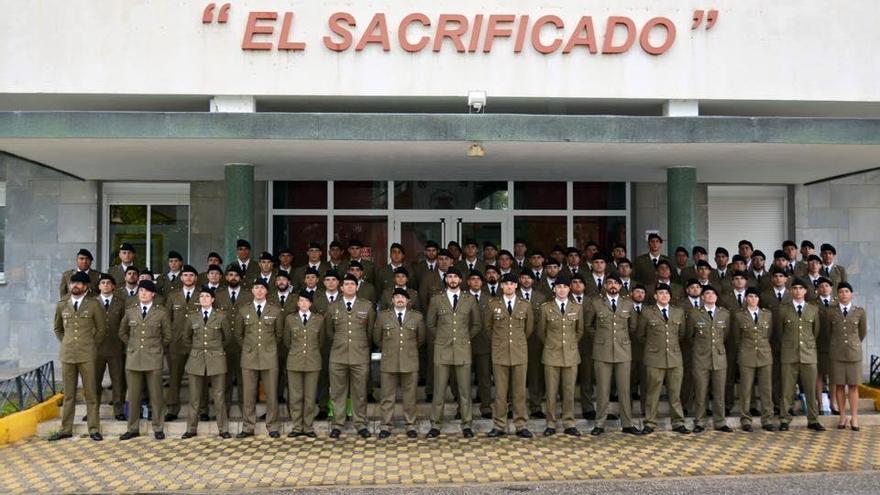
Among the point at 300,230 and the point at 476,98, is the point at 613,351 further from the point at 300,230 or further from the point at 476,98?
the point at 300,230

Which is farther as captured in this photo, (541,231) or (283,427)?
(541,231)

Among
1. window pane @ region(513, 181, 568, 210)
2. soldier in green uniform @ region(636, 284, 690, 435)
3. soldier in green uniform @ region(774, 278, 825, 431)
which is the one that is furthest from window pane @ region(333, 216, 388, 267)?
soldier in green uniform @ region(774, 278, 825, 431)

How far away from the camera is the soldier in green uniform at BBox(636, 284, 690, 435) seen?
7355 mm

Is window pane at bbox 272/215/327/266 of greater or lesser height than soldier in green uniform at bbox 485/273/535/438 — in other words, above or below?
above

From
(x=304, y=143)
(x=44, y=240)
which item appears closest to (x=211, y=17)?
(x=304, y=143)

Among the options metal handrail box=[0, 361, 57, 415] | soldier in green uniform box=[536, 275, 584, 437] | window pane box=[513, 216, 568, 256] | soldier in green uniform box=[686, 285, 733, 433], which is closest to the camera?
soldier in green uniform box=[536, 275, 584, 437]

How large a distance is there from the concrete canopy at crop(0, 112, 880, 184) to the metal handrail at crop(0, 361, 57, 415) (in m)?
2.51

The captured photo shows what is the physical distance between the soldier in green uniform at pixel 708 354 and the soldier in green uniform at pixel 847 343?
1134mm

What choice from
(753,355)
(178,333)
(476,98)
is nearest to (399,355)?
(178,333)

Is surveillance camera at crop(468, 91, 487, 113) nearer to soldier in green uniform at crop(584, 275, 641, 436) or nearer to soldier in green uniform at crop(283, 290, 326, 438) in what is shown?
soldier in green uniform at crop(584, 275, 641, 436)

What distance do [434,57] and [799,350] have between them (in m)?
5.01

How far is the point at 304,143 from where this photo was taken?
7.36m

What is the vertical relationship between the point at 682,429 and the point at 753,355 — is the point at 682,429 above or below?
below

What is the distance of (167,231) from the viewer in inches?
432
